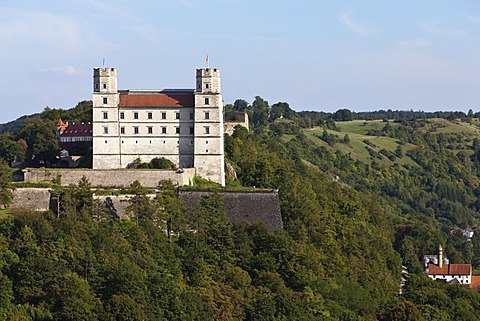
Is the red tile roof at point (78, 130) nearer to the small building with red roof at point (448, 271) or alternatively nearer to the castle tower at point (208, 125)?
the castle tower at point (208, 125)

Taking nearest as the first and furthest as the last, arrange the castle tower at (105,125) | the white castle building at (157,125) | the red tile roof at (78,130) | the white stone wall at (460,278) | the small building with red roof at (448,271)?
the castle tower at (105,125) → the white castle building at (157,125) → the red tile roof at (78,130) → the small building with red roof at (448,271) → the white stone wall at (460,278)

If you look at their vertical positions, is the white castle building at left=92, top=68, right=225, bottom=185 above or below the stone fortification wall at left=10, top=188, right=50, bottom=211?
above

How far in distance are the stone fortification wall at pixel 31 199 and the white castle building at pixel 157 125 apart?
4.93 m

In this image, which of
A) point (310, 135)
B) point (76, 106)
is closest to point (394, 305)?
point (76, 106)

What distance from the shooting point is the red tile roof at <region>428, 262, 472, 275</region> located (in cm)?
9030

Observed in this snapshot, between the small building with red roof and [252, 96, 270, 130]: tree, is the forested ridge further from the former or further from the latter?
[252, 96, 270, 130]: tree

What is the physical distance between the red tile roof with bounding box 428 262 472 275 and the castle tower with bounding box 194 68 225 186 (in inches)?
1171

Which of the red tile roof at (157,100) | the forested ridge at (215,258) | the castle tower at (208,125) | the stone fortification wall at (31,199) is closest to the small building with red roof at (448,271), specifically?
the forested ridge at (215,258)

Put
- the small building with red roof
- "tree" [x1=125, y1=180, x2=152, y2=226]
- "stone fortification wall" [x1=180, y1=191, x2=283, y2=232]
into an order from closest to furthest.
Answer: "tree" [x1=125, y1=180, x2=152, y2=226] < "stone fortification wall" [x1=180, y1=191, x2=283, y2=232] < the small building with red roof

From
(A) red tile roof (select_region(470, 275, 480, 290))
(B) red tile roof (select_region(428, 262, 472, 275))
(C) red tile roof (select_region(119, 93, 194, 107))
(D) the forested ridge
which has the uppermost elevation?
(C) red tile roof (select_region(119, 93, 194, 107))

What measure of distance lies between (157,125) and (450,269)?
3652cm

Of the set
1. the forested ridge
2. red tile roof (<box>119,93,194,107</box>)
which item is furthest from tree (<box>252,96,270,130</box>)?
red tile roof (<box>119,93,194,107</box>)

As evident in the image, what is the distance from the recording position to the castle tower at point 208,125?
220 ft

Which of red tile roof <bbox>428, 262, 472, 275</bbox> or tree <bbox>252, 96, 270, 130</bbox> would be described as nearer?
red tile roof <bbox>428, 262, 472, 275</bbox>
